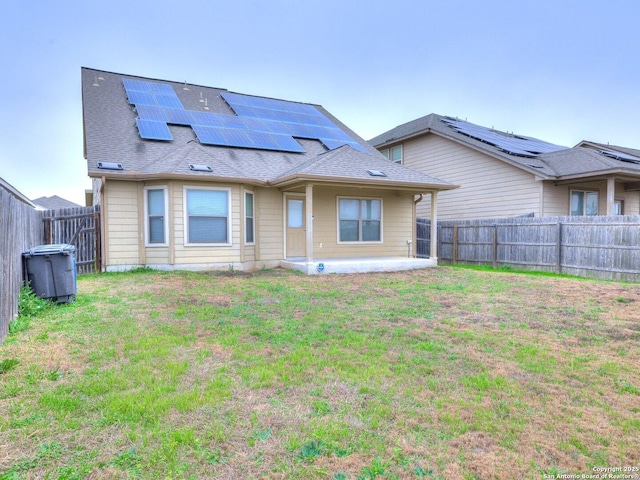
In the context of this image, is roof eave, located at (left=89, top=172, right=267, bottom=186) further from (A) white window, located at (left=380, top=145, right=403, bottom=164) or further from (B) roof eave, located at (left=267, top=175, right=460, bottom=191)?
(A) white window, located at (left=380, top=145, right=403, bottom=164)

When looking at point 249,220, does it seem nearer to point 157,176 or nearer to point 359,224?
point 157,176

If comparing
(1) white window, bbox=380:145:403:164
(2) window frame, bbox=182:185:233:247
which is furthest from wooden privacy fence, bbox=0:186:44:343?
(1) white window, bbox=380:145:403:164

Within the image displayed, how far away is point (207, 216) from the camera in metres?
10.5

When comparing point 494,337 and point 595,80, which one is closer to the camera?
point 494,337

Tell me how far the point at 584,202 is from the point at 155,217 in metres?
15.3

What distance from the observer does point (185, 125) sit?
1287 centimetres

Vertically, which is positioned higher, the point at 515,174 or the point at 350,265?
the point at 515,174

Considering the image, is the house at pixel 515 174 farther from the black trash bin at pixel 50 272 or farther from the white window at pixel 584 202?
the black trash bin at pixel 50 272

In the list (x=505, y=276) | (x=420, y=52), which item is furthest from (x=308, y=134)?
(x=420, y=52)

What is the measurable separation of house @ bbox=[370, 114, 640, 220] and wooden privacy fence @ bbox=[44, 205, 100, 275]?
13226mm

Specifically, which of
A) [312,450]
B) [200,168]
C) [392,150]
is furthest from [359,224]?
[312,450]

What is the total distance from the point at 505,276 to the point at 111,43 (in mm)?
19113

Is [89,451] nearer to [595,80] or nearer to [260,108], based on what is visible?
[260,108]

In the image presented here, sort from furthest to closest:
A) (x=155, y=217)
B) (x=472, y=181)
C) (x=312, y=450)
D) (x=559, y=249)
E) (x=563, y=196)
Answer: (x=472, y=181), (x=563, y=196), (x=559, y=249), (x=155, y=217), (x=312, y=450)
